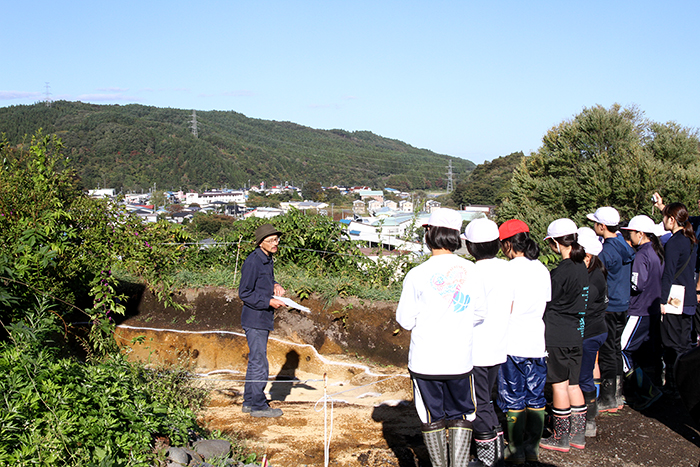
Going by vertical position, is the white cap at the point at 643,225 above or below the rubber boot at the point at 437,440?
above

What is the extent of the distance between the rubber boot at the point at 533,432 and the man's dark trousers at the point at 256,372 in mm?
2180

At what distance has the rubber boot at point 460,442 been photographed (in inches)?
128

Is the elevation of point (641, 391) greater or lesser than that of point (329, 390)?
greater

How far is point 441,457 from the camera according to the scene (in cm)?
324

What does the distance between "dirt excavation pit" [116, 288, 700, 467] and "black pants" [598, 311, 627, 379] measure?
399mm

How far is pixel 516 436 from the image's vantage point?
149 inches

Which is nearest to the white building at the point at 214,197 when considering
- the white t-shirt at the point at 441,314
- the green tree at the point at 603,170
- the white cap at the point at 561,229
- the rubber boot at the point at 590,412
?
the green tree at the point at 603,170

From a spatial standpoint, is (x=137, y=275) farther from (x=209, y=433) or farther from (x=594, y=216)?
(x=594, y=216)

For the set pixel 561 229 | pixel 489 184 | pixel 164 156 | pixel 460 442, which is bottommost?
pixel 460 442

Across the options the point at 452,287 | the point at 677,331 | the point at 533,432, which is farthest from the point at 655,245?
the point at 452,287

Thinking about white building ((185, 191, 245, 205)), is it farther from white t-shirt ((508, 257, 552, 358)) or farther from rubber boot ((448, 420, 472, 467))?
rubber boot ((448, 420, 472, 467))

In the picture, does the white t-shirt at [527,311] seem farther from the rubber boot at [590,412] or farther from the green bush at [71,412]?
the green bush at [71,412]

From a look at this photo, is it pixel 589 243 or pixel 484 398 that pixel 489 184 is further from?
pixel 484 398

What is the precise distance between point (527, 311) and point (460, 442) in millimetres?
1032
